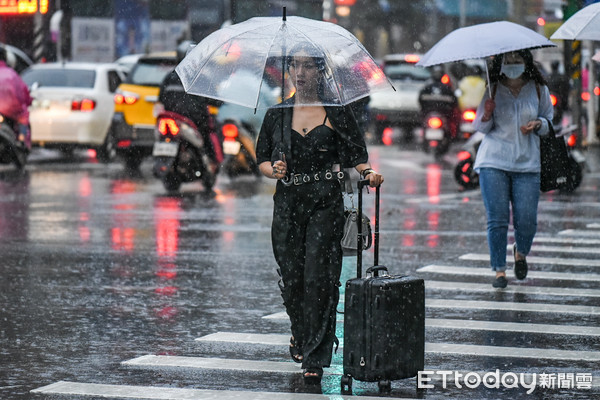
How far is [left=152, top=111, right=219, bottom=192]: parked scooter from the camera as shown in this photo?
18.0 meters

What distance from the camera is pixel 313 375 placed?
6906 millimetres

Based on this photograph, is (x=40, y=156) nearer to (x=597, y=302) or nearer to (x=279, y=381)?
(x=597, y=302)

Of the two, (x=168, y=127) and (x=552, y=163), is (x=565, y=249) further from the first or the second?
(x=168, y=127)

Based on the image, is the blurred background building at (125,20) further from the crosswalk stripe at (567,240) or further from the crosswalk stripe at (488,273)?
the crosswalk stripe at (488,273)

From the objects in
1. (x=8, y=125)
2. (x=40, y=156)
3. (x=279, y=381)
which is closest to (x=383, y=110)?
(x=40, y=156)

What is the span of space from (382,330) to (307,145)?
1.10 meters

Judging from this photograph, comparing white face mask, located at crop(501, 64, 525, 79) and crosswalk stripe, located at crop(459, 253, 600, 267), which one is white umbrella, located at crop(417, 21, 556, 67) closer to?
white face mask, located at crop(501, 64, 525, 79)

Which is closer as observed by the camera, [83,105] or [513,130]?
[513,130]

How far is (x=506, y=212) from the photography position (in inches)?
403

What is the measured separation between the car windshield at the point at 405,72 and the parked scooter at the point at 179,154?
14929mm

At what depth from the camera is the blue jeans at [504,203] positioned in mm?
10164

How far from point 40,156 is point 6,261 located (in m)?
15.0

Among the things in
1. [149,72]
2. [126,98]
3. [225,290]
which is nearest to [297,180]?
[225,290]

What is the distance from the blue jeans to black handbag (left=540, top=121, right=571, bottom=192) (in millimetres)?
87
